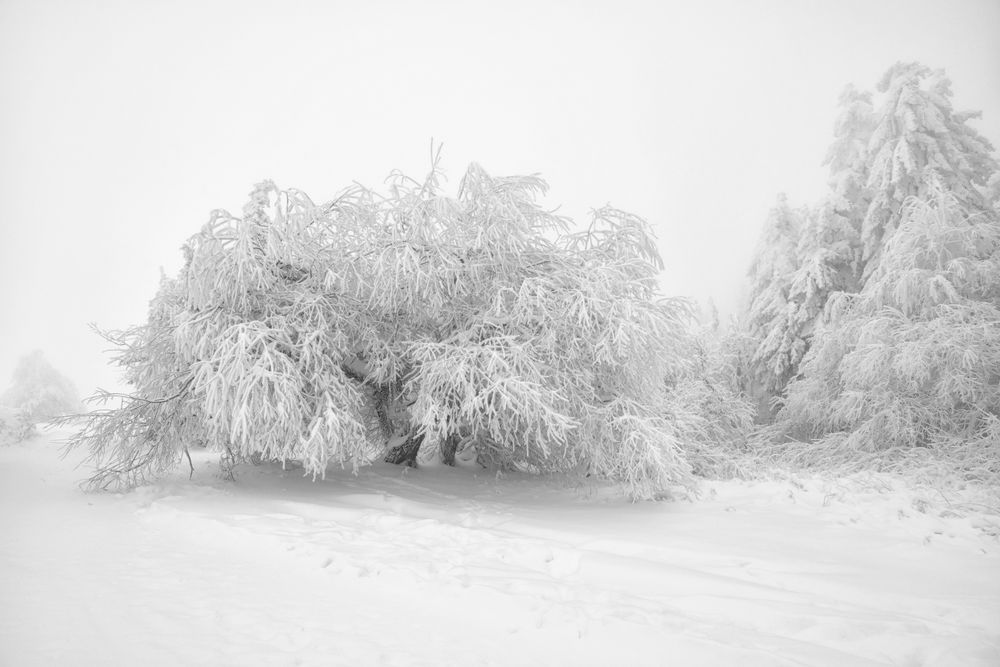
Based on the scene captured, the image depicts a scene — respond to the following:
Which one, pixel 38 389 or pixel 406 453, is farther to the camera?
pixel 38 389

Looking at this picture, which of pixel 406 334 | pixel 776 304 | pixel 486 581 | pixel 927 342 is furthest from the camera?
pixel 776 304

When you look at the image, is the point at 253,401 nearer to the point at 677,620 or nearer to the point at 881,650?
the point at 677,620

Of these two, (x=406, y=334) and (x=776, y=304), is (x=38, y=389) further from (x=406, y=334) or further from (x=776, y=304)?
(x=776, y=304)

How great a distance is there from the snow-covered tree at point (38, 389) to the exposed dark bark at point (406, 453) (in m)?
25.8

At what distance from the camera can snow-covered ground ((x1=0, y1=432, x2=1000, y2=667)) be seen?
3.44 metres

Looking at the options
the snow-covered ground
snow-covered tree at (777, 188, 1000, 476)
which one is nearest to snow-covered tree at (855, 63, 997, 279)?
snow-covered tree at (777, 188, 1000, 476)

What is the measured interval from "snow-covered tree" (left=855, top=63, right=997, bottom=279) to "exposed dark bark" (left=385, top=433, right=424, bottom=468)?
552 inches

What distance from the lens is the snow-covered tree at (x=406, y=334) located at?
7.49m

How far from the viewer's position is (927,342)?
11070 mm

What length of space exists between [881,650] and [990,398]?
1098 centimetres

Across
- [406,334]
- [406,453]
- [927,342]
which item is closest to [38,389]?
[406,453]

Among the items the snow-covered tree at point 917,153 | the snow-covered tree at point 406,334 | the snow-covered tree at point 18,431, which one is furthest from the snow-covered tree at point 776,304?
the snow-covered tree at point 18,431

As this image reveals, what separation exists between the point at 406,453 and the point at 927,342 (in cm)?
1183

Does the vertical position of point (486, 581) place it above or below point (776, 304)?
below
